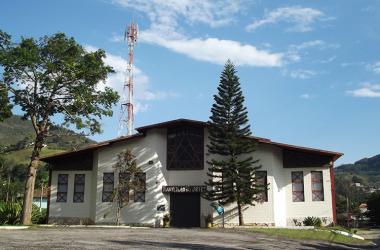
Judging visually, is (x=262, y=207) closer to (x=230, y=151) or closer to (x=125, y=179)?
(x=230, y=151)

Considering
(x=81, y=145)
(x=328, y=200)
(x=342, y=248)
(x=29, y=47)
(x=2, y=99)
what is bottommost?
(x=342, y=248)

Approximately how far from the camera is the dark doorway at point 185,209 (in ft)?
86.2

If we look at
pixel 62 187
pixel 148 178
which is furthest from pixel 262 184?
pixel 62 187

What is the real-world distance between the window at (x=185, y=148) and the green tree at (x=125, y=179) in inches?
82.0

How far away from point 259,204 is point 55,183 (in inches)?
503

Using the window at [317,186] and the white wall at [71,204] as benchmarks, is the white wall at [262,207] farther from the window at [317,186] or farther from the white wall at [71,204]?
the white wall at [71,204]

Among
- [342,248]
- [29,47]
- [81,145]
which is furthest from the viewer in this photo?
[81,145]

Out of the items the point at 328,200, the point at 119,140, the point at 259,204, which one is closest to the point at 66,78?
the point at 119,140

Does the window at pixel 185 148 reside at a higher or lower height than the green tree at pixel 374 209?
higher

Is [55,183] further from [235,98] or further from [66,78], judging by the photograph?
[235,98]

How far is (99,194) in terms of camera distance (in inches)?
1061

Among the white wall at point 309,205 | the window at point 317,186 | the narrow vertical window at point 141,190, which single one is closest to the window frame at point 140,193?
the narrow vertical window at point 141,190

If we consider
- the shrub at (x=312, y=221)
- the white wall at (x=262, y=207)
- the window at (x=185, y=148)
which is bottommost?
the shrub at (x=312, y=221)

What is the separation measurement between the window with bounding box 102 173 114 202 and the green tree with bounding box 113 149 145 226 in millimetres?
612
